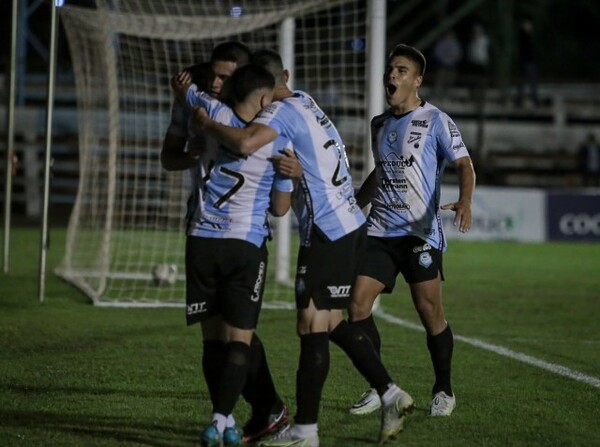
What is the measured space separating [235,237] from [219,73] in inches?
33.5

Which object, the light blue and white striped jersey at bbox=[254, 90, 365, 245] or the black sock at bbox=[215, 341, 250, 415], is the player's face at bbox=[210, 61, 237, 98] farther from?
the black sock at bbox=[215, 341, 250, 415]

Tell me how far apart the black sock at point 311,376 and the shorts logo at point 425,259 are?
3.96ft

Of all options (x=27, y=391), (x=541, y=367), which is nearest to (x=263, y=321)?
(x=541, y=367)

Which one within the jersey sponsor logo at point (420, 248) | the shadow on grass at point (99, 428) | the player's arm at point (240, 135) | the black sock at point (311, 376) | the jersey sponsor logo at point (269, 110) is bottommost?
the shadow on grass at point (99, 428)

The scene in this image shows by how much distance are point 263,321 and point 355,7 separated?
378 cm

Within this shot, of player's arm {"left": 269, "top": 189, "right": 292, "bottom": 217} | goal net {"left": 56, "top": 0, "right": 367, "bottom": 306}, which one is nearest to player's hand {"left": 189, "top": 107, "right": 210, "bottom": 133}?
player's arm {"left": 269, "top": 189, "right": 292, "bottom": 217}

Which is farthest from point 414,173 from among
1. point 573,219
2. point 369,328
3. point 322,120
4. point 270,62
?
point 573,219

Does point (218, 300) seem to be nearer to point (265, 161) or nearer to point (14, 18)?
point (265, 161)

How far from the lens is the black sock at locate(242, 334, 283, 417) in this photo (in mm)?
6078

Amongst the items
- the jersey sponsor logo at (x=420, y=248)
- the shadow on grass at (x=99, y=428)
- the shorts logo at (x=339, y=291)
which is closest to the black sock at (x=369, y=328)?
the jersey sponsor logo at (x=420, y=248)

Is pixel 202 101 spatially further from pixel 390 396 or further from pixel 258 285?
pixel 390 396

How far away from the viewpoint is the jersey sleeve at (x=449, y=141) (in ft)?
22.8

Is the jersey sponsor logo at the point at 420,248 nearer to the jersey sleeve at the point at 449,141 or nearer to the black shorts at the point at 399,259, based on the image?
the black shorts at the point at 399,259

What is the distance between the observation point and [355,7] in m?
12.7
